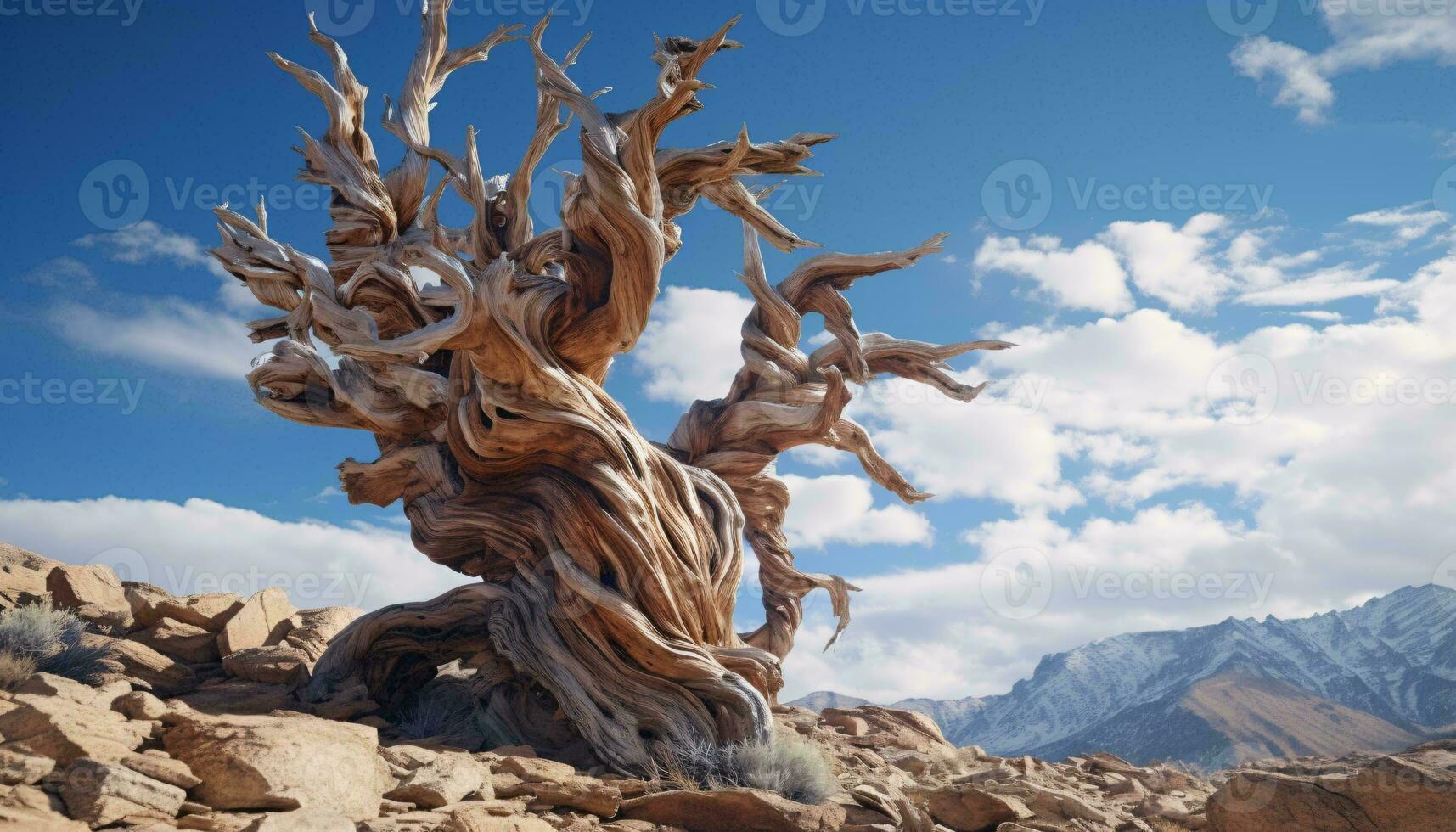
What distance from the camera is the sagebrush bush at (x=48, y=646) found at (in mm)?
7645

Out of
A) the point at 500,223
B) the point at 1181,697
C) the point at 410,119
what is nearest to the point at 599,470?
the point at 500,223

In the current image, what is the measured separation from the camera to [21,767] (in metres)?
4.51

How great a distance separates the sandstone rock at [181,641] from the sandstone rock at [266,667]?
46 cm

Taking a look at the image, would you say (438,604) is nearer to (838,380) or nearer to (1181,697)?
(838,380)

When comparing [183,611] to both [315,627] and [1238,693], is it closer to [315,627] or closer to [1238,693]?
[315,627]

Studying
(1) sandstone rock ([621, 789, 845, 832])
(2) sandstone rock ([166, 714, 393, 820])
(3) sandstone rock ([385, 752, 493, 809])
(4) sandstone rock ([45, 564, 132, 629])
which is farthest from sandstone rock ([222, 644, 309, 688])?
(1) sandstone rock ([621, 789, 845, 832])

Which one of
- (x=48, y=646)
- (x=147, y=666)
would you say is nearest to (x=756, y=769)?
(x=147, y=666)

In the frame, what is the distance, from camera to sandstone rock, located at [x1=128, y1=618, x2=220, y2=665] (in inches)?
370

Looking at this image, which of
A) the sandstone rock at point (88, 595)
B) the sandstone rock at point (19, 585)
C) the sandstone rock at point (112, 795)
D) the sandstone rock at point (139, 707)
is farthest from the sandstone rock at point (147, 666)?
the sandstone rock at point (112, 795)

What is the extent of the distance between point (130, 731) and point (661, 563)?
4.58 metres

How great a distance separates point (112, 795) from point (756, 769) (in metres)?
4.56

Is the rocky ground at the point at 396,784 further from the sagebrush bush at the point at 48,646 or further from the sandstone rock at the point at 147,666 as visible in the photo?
the sagebrush bush at the point at 48,646

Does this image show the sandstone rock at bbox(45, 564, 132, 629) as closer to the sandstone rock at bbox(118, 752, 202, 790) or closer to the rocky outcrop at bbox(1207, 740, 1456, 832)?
the sandstone rock at bbox(118, 752, 202, 790)

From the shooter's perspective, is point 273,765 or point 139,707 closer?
point 273,765
